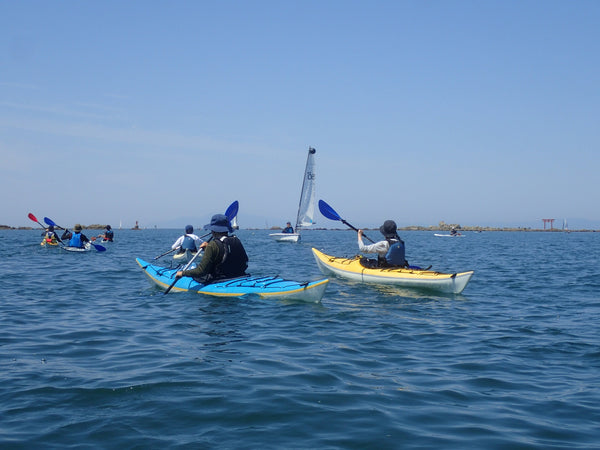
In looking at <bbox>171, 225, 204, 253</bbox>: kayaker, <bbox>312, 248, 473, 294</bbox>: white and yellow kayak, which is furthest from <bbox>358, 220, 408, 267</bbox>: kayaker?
<bbox>171, 225, 204, 253</bbox>: kayaker

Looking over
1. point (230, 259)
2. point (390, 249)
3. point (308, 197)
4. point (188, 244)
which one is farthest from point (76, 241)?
point (308, 197)

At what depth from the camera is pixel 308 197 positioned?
130 ft

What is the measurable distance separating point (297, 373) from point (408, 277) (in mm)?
7350

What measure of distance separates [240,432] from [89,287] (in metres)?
10.3

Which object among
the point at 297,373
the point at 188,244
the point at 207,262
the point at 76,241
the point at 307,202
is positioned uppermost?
the point at 307,202

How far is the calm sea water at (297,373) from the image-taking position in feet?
12.9

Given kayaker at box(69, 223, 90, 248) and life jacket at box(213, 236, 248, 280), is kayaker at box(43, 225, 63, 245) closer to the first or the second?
kayaker at box(69, 223, 90, 248)

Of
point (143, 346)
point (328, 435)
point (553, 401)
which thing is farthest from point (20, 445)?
point (553, 401)

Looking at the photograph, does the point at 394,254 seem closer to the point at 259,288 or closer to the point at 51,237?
the point at 259,288

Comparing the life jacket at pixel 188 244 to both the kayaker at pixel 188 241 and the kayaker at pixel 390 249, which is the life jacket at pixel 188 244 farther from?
the kayaker at pixel 390 249

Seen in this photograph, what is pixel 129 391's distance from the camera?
4.82 m

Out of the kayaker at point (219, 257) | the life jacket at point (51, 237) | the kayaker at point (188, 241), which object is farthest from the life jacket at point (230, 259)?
the life jacket at point (51, 237)

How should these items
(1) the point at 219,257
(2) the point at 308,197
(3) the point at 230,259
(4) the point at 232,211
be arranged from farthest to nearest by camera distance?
(2) the point at 308,197 < (4) the point at 232,211 < (3) the point at 230,259 < (1) the point at 219,257

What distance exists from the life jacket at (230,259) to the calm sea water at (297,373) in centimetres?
77
